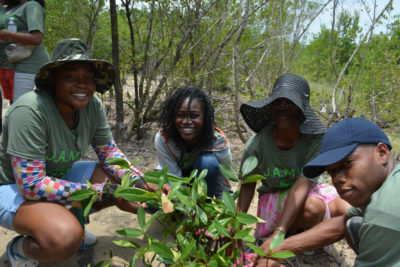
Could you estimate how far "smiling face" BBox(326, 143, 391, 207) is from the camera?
109 centimetres

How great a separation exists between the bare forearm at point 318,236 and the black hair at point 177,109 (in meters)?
0.85

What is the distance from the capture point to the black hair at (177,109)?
2049 millimetres

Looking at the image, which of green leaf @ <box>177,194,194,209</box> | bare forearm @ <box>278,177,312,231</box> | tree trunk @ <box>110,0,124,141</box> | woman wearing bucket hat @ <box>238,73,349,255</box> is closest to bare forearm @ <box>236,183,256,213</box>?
woman wearing bucket hat @ <box>238,73,349,255</box>

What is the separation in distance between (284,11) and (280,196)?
403cm

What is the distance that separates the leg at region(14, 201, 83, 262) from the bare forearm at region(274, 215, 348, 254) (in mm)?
992

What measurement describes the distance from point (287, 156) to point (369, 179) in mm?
771

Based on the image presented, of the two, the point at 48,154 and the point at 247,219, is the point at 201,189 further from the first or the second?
the point at 48,154

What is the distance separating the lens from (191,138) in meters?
2.03

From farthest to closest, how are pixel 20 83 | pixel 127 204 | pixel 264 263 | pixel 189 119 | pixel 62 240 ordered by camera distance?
pixel 20 83, pixel 189 119, pixel 127 204, pixel 62 240, pixel 264 263

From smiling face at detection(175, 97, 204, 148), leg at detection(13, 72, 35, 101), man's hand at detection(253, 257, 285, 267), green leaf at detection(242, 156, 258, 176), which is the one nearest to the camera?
green leaf at detection(242, 156, 258, 176)

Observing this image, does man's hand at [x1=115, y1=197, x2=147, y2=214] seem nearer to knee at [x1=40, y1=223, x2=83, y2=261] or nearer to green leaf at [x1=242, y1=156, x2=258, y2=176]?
knee at [x1=40, y1=223, x2=83, y2=261]

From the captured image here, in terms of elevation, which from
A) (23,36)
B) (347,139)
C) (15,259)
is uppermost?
(23,36)

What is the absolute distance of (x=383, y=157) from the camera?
1110mm

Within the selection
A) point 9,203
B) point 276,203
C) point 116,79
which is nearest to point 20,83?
point 116,79
